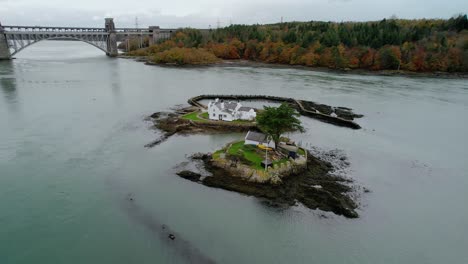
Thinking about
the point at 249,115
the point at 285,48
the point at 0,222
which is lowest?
the point at 0,222

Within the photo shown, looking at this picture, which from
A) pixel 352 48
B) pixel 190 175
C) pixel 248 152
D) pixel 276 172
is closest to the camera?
pixel 276 172

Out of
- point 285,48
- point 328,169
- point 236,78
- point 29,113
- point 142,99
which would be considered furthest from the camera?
point 285,48

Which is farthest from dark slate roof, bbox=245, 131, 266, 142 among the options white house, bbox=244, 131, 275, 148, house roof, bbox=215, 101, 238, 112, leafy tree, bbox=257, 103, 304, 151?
house roof, bbox=215, 101, 238, 112

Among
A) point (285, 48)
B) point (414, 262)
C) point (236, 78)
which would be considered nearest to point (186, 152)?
point (414, 262)

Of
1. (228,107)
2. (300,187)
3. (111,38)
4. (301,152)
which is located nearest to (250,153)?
(301,152)

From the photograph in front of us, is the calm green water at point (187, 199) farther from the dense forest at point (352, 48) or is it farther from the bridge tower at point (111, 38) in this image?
the bridge tower at point (111, 38)

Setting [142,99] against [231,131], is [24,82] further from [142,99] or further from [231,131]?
[231,131]

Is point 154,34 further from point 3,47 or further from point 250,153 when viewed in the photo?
point 250,153

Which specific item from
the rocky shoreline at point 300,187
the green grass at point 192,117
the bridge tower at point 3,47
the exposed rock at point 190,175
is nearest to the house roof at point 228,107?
the green grass at point 192,117
